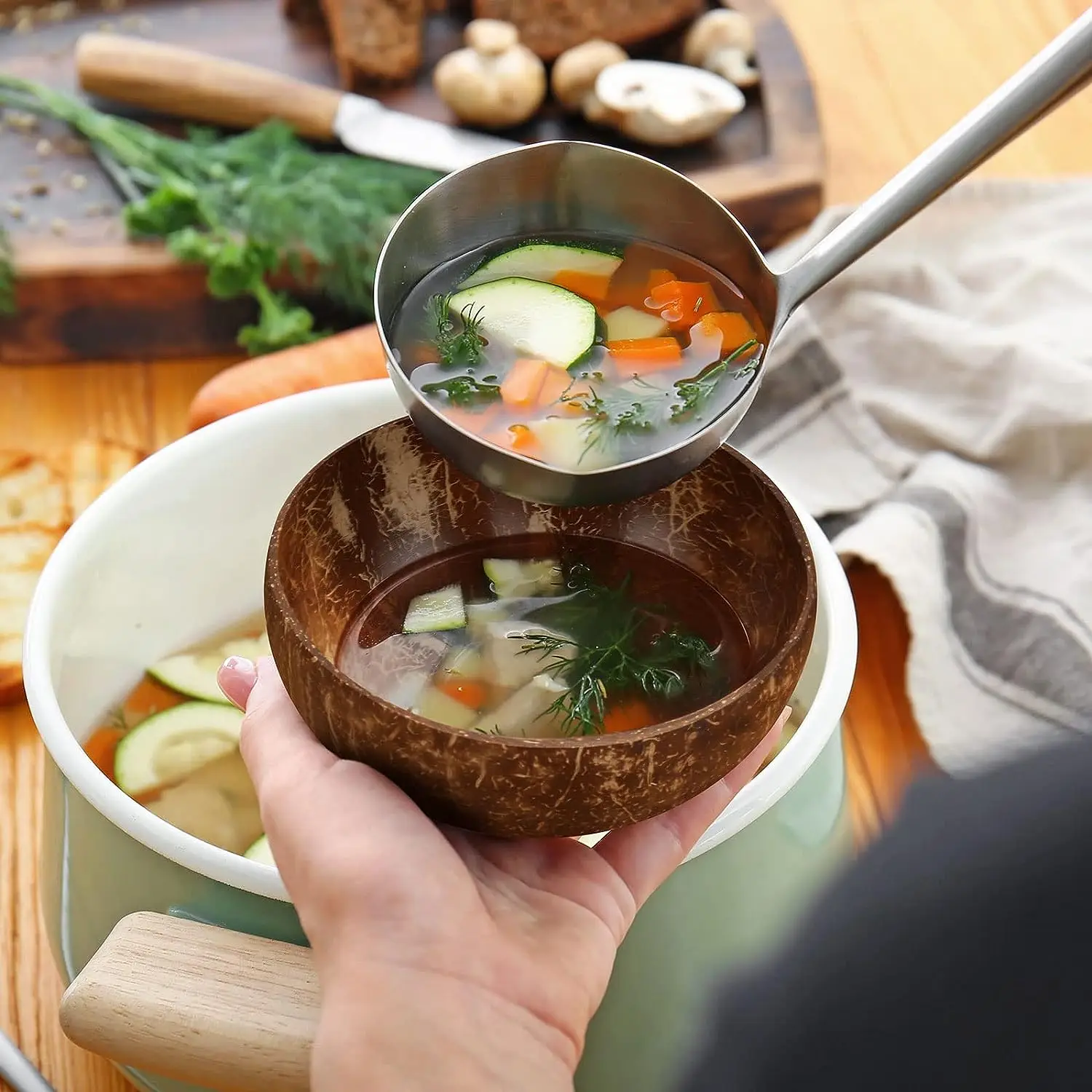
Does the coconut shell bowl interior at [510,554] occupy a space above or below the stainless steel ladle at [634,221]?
below

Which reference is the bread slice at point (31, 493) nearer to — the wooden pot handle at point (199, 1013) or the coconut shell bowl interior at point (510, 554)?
the coconut shell bowl interior at point (510, 554)

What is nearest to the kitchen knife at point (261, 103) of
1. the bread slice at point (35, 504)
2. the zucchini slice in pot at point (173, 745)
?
the bread slice at point (35, 504)

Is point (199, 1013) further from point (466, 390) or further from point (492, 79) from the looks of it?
point (492, 79)

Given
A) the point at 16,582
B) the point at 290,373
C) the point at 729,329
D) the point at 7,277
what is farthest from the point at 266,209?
the point at 729,329

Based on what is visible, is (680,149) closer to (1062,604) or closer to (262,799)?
(1062,604)

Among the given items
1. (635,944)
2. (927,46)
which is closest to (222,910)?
(635,944)

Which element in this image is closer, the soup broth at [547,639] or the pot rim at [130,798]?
the pot rim at [130,798]
